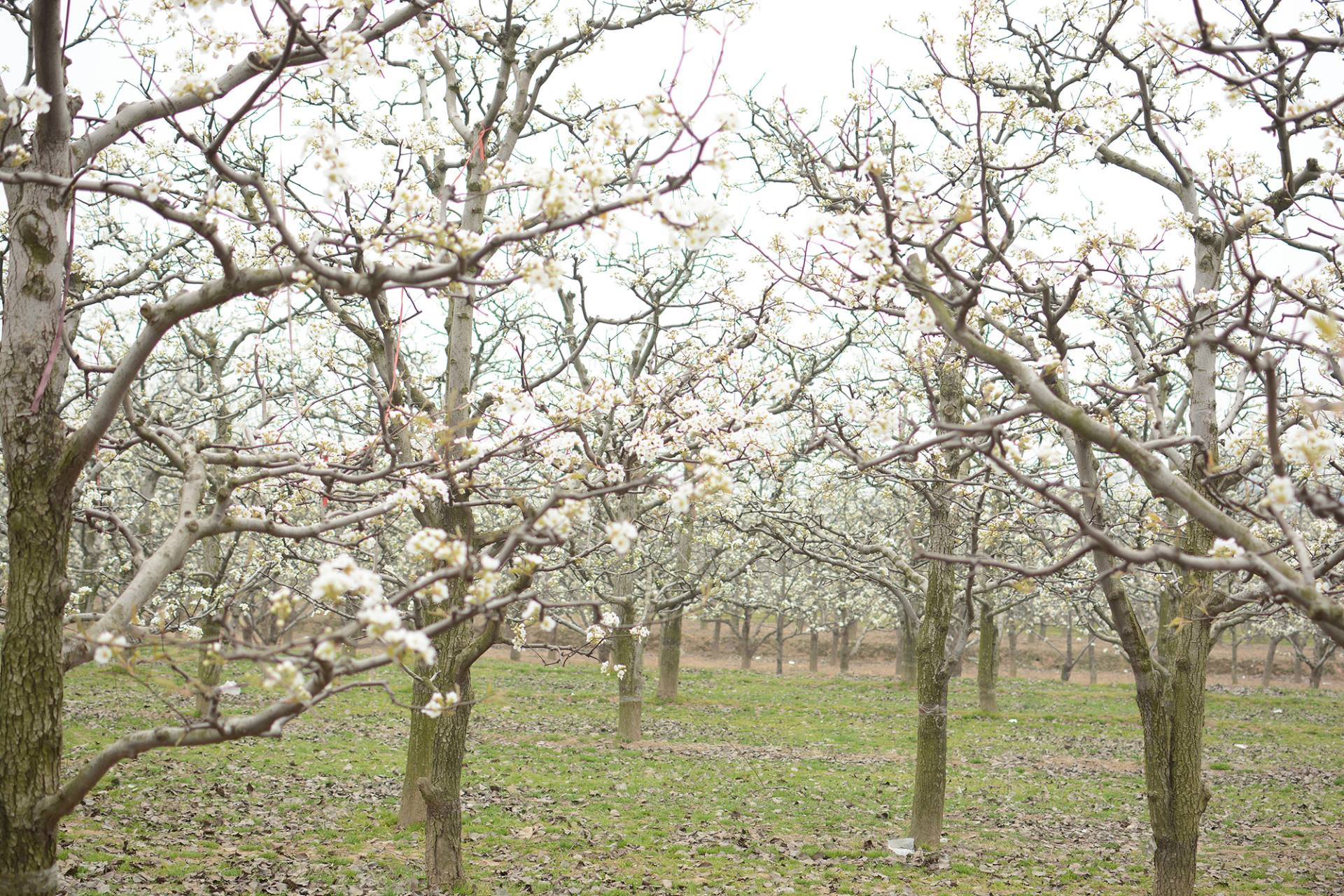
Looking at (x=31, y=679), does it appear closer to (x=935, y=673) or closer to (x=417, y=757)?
(x=417, y=757)

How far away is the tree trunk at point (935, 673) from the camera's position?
398 inches

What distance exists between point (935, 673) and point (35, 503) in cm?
838

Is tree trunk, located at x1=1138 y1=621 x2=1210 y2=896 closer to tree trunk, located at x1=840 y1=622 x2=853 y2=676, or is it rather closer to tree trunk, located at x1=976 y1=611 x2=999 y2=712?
tree trunk, located at x1=976 y1=611 x2=999 y2=712

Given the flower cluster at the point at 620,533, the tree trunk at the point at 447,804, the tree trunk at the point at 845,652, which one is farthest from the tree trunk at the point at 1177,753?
the tree trunk at the point at 845,652

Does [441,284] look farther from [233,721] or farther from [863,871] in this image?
[863,871]

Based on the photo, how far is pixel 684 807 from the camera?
12320 millimetres

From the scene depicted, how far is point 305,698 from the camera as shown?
106 inches

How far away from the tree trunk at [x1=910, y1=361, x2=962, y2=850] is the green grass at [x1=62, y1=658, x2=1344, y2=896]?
0.46m

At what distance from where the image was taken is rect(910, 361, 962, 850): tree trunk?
10109mm

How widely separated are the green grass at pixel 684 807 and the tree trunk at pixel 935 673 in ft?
1.52

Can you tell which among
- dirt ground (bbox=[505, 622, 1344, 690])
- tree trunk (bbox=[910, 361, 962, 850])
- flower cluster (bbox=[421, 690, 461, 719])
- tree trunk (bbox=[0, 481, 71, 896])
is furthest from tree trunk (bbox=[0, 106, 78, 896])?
dirt ground (bbox=[505, 622, 1344, 690])

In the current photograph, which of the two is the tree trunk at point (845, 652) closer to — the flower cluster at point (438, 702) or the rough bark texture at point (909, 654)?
the rough bark texture at point (909, 654)

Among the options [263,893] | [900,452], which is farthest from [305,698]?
[263,893]

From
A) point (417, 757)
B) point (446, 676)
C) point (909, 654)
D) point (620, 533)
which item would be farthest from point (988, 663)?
point (620, 533)
